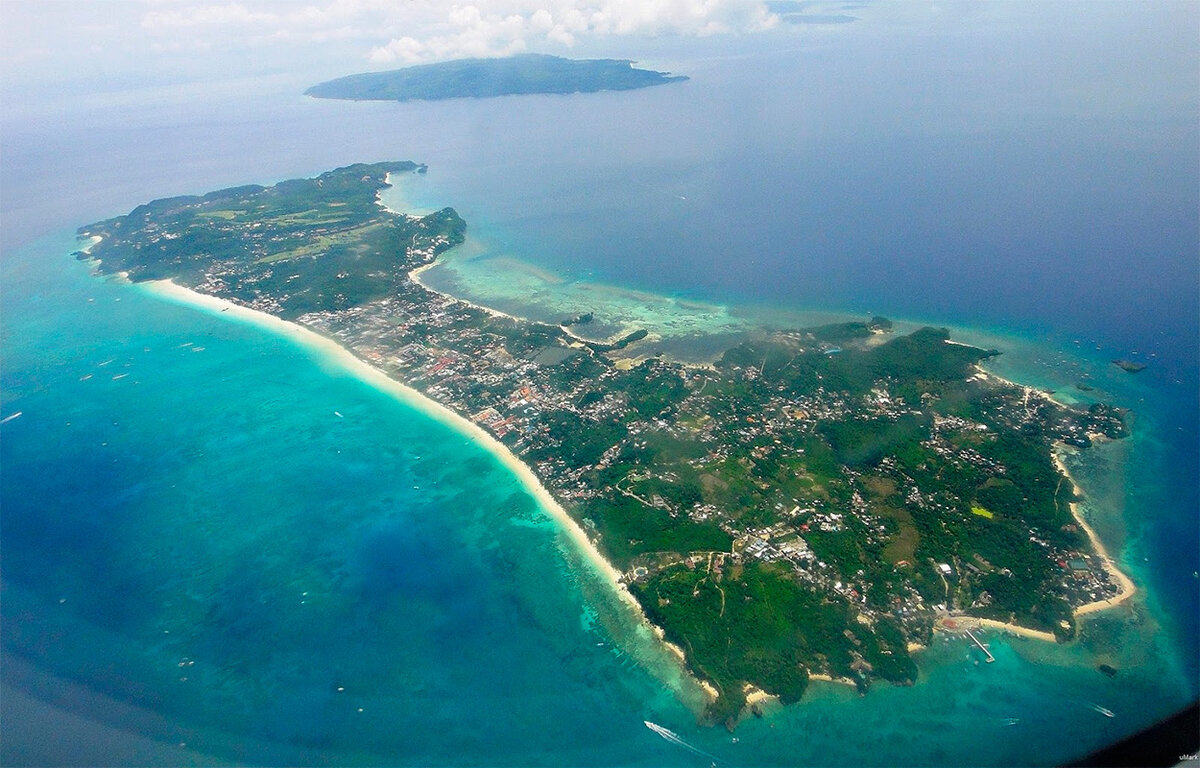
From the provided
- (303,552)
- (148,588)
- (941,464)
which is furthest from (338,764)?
(941,464)

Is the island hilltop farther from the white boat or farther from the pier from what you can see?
the white boat

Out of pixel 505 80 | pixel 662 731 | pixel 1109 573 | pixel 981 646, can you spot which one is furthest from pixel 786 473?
pixel 505 80

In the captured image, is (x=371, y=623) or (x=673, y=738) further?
(x=371, y=623)

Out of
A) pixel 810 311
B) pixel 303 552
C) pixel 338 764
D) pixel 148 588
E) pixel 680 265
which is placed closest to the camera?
pixel 338 764

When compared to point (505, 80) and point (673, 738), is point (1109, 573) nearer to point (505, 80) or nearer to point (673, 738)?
point (673, 738)

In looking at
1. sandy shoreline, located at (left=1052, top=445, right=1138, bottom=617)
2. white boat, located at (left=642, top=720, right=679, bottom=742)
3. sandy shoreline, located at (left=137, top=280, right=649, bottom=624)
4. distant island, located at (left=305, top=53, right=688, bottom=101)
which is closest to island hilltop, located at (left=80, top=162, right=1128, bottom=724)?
sandy shoreline, located at (left=1052, top=445, right=1138, bottom=617)

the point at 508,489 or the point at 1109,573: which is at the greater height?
the point at 1109,573

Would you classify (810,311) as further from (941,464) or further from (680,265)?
(941,464)
